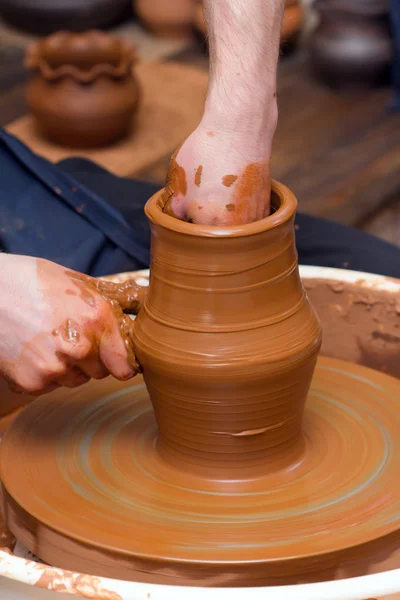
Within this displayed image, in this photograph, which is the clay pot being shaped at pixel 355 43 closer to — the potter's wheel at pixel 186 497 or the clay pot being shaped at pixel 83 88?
the clay pot being shaped at pixel 83 88

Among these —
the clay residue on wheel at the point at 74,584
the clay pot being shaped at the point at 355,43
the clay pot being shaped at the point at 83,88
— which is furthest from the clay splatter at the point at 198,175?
the clay pot being shaped at the point at 355,43

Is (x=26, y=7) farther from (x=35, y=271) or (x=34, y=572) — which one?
(x=34, y=572)

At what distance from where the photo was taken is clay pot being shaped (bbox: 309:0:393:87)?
3768mm

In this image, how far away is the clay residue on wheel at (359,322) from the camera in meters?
1.35

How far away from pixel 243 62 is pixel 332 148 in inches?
90.4

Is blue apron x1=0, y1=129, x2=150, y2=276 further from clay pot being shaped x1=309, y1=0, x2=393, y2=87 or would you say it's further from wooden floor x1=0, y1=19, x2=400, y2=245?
clay pot being shaped x1=309, y1=0, x2=393, y2=87

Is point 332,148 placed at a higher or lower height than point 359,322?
lower

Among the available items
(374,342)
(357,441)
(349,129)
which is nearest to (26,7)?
(349,129)

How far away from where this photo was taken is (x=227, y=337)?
37.8 inches

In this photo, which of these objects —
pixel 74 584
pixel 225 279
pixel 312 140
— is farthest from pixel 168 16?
pixel 74 584

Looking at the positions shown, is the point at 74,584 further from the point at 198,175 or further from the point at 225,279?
the point at 198,175

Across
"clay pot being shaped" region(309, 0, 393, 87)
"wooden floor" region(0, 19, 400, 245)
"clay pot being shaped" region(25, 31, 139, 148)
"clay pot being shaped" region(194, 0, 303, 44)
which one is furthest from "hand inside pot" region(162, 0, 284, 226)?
"clay pot being shaped" region(194, 0, 303, 44)

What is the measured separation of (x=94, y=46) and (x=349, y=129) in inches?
40.1

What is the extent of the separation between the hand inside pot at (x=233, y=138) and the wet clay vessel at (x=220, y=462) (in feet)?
0.14
